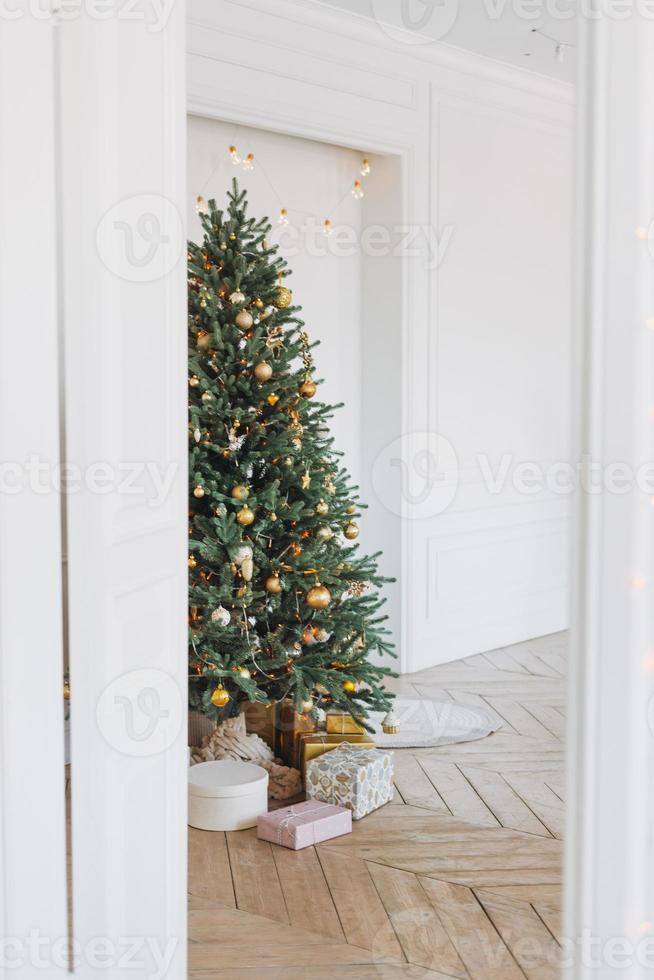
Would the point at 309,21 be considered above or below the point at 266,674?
above

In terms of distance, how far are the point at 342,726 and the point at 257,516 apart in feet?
2.47

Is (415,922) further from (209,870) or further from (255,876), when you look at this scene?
(209,870)

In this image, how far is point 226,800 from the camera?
2891 millimetres

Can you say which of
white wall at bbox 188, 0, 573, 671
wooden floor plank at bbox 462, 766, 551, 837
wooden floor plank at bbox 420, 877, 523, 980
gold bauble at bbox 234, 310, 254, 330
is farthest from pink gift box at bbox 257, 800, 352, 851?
white wall at bbox 188, 0, 573, 671

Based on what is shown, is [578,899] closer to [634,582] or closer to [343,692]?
[634,582]

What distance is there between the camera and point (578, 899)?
4.15 feet

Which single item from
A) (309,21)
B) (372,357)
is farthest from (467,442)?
(309,21)

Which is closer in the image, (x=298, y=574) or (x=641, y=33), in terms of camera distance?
(x=641, y=33)

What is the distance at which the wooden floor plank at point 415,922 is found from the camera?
2.16 m

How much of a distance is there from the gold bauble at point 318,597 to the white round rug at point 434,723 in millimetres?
840

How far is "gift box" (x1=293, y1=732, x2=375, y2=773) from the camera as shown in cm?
317

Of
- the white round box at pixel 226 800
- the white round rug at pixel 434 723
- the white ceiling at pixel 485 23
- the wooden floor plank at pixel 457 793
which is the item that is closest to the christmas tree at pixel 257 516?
the white round box at pixel 226 800

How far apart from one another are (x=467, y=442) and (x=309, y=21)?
6.68 ft

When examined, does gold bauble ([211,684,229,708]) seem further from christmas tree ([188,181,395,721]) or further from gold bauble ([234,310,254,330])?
gold bauble ([234,310,254,330])
